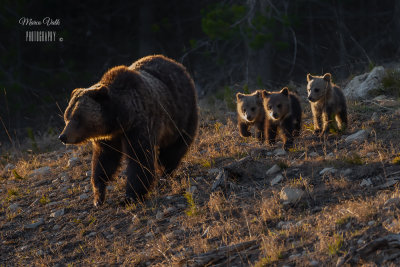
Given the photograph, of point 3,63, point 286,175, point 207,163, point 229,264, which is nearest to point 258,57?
point 3,63

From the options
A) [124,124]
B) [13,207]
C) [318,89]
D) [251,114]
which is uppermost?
[318,89]

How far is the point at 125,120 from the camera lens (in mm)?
5785

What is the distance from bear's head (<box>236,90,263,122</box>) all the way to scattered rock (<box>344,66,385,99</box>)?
74.8 inches

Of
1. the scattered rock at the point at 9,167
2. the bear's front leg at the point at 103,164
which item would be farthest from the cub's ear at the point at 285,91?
the scattered rock at the point at 9,167

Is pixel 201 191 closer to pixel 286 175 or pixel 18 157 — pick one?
pixel 286 175

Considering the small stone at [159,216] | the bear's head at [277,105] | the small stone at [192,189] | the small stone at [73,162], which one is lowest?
the small stone at [73,162]

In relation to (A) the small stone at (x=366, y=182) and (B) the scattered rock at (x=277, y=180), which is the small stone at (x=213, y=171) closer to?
(B) the scattered rock at (x=277, y=180)

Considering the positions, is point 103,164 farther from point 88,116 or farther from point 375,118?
point 375,118

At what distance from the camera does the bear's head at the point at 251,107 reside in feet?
24.3

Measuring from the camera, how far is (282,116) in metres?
6.99

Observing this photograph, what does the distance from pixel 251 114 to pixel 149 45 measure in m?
11.1

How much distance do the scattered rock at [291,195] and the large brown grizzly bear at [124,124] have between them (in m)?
1.60

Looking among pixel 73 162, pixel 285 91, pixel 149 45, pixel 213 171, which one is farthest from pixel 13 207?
pixel 149 45

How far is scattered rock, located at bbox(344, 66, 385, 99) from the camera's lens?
8703mm
